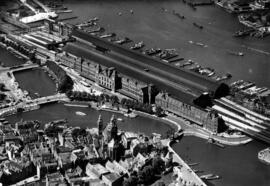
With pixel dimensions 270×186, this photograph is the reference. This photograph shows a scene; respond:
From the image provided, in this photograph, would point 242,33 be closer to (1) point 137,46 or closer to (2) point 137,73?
(1) point 137,46

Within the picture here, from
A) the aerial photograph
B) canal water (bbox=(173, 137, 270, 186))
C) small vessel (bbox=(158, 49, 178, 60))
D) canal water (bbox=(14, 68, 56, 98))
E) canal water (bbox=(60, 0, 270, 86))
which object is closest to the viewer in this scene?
the aerial photograph

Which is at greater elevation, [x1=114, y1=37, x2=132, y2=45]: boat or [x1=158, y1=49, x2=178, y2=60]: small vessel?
[x1=158, y1=49, x2=178, y2=60]: small vessel

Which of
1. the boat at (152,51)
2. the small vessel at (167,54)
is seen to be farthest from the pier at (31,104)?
the small vessel at (167,54)

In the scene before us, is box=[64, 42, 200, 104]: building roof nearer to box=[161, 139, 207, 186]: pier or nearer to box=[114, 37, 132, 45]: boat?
box=[114, 37, 132, 45]: boat

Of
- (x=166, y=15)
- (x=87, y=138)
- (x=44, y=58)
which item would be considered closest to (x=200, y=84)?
(x=87, y=138)

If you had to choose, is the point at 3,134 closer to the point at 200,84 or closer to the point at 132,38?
the point at 200,84

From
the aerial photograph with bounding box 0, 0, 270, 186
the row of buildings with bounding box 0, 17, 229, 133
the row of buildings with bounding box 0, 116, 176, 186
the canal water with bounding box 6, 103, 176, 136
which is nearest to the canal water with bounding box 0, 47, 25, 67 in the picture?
the aerial photograph with bounding box 0, 0, 270, 186
